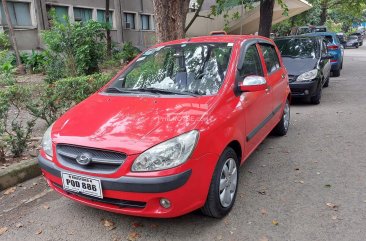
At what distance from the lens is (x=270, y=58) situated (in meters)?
4.98

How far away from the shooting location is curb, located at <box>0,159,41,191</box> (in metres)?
4.04

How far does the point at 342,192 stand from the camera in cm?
369

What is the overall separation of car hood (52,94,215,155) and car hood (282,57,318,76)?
5.20 metres

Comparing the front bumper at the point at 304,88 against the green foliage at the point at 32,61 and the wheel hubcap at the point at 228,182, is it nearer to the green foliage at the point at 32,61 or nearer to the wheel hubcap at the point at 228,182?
the wheel hubcap at the point at 228,182

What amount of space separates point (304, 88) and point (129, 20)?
18562mm

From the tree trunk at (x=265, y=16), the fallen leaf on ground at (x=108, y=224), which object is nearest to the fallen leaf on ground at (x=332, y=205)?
the fallen leaf on ground at (x=108, y=224)

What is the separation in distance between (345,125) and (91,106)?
16.0 ft

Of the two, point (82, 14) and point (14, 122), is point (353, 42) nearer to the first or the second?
point (82, 14)

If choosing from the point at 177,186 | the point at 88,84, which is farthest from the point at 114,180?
the point at 88,84

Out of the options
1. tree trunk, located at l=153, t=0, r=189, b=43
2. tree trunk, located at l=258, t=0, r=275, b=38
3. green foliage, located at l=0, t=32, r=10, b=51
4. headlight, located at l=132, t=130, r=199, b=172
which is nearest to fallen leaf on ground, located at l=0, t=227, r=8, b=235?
headlight, located at l=132, t=130, r=199, b=172

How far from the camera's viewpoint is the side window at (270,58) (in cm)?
475

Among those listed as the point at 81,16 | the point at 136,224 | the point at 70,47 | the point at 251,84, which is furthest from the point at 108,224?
the point at 81,16

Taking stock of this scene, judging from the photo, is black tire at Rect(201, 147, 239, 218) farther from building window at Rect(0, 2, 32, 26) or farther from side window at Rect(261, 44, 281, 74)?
building window at Rect(0, 2, 32, 26)

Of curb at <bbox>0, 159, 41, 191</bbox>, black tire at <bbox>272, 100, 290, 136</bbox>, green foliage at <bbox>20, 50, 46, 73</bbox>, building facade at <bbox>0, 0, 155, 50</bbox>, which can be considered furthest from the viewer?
building facade at <bbox>0, 0, 155, 50</bbox>
